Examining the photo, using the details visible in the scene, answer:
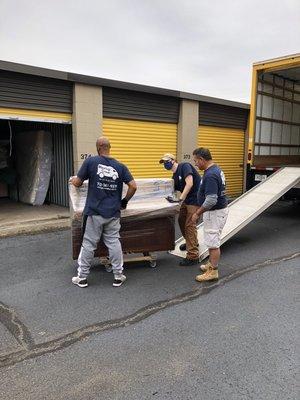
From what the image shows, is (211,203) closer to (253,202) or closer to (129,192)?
(129,192)

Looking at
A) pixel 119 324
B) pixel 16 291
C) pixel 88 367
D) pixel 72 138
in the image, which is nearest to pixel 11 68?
pixel 72 138

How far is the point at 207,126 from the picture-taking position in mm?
11898

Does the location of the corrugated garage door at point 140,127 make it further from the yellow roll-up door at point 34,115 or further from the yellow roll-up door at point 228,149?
the yellow roll-up door at point 228,149

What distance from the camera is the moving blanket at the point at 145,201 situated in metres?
4.80

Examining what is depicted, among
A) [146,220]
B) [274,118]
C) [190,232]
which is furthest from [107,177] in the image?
[274,118]

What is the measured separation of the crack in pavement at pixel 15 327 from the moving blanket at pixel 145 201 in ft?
4.40

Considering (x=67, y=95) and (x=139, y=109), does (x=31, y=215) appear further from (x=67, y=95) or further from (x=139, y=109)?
(x=139, y=109)

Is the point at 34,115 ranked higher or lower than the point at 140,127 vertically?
higher

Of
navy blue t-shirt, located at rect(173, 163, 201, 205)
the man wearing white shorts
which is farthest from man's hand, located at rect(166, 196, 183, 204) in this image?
the man wearing white shorts

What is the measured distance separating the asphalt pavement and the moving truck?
3.84 meters

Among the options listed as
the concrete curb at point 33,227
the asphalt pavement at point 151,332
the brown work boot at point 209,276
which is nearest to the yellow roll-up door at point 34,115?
the concrete curb at point 33,227

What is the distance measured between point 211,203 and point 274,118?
611cm

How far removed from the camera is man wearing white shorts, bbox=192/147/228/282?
4598 mm

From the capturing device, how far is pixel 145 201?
17.4ft
